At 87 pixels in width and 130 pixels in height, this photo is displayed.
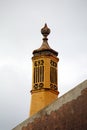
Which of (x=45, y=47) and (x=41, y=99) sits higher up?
(x=45, y=47)

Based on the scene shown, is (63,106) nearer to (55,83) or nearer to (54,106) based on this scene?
(54,106)

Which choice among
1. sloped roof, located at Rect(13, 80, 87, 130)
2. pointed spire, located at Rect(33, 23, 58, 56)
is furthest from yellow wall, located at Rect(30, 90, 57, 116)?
sloped roof, located at Rect(13, 80, 87, 130)

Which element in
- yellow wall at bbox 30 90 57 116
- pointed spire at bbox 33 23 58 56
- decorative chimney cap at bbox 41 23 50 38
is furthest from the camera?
decorative chimney cap at bbox 41 23 50 38

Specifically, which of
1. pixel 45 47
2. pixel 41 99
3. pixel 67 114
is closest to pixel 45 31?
pixel 45 47

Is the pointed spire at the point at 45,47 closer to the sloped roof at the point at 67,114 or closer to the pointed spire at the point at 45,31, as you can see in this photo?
the pointed spire at the point at 45,31

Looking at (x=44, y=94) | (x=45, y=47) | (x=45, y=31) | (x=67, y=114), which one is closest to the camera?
(x=67, y=114)

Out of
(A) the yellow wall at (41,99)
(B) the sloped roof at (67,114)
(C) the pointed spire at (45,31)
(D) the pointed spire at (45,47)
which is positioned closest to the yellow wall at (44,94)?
(A) the yellow wall at (41,99)

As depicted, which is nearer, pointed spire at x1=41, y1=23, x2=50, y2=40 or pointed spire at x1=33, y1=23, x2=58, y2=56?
pointed spire at x1=33, y1=23, x2=58, y2=56

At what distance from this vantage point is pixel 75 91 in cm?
862

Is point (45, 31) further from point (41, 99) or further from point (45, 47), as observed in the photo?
point (41, 99)

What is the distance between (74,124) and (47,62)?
25.7ft

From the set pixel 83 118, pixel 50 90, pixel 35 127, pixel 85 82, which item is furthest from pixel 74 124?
pixel 50 90

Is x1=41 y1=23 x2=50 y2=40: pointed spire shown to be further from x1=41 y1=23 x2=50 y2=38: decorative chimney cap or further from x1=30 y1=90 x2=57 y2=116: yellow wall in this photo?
x1=30 y1=90 x2=57 y2=116: yellow wall

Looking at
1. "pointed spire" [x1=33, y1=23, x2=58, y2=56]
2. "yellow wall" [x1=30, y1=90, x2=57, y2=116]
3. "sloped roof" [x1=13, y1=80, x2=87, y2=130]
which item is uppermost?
"pointed spire" [x1=33, y1=23, x2=58, y2=56]
